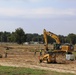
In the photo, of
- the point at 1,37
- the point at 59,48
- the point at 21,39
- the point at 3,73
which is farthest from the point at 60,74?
the point at 1,37

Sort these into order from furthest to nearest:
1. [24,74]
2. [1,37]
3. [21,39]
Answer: [1,37]
[21,39]
[24,74]

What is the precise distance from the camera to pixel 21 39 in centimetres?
12862

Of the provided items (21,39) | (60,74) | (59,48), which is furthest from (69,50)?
(21,39)

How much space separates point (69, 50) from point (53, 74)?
18146 millimetres

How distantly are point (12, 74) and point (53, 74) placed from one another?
311cm

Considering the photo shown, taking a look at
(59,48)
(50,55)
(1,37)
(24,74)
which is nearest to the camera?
(24,74)

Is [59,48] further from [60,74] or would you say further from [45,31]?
[60,74]

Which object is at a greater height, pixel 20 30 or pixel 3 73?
pixel 20 30

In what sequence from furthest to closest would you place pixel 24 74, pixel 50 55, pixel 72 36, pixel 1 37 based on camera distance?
pixel 1 37 → pixel 72 36 → pixel 50 55 → pixel 24 74

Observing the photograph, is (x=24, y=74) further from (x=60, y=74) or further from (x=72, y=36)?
(x=72, y=36)

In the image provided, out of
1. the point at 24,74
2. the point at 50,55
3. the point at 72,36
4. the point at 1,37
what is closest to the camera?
the point at 24,74

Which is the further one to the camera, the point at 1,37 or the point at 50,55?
the point at 1,37

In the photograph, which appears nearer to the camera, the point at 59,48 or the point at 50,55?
the point at 50,55

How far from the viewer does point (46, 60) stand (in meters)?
36.9
